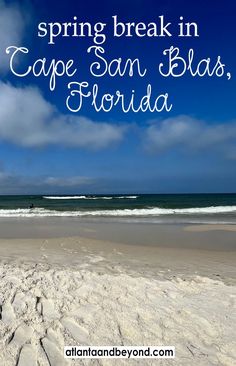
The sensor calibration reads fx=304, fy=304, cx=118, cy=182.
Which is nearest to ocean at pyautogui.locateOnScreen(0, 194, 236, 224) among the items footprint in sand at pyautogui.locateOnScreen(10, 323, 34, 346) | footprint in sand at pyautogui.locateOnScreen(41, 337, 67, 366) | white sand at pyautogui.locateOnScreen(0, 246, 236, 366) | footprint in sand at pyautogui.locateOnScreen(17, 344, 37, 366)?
white sand at pyautogui.locateOnScreen(0, 246, 236, 366)

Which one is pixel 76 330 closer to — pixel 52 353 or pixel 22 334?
pixel 52 353

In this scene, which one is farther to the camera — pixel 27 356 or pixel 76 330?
pixel 76 330

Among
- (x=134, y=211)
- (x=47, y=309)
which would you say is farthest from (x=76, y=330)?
(x=134, y=211)

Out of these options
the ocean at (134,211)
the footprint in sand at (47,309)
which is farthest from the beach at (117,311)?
the ocean at (134,211)

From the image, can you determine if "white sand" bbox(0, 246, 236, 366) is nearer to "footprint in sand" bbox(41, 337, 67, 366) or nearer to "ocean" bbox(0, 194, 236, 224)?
"footprint in sand" bbox(41, 337, 67, 366)

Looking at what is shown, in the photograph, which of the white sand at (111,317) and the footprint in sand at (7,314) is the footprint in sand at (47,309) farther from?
the footprint in sand at (7,314)

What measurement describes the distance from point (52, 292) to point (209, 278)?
3.20 meters

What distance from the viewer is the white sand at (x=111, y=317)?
3225mm

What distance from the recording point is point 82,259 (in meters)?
7.68

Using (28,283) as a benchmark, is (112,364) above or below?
below

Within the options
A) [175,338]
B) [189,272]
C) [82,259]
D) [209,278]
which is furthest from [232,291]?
[82,259]

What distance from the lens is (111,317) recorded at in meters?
3.82

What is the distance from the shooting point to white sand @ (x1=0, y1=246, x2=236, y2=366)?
322 centimetres

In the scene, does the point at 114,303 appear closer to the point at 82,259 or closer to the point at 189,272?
the point at 189,272
